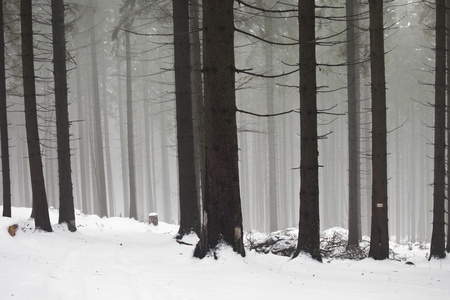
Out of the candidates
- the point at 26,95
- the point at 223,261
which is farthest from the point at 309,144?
the point at 26,95

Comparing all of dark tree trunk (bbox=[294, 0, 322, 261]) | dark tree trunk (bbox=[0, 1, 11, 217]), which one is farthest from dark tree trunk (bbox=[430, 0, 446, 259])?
dark tree trunk (bbox=[0, 1, 11, 217])

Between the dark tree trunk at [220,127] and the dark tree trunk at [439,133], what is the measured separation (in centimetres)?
664

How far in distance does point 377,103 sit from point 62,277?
24.6 ft

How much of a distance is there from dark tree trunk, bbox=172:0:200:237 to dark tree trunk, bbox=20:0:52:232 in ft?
12.3

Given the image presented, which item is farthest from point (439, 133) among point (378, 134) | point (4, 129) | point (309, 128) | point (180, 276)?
point (4, 129)

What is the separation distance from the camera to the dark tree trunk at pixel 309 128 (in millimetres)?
7660

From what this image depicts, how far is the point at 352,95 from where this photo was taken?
1283cm

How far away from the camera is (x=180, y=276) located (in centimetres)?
578

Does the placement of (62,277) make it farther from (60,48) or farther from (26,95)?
(60,48)

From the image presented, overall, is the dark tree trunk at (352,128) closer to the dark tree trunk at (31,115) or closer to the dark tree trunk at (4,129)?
the dark tree trunk at (31,115)

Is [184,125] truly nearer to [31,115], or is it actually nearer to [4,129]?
[31,115]

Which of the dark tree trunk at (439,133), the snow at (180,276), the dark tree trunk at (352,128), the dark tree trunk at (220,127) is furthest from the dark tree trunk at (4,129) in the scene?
the dark tree trunk at (439,133)

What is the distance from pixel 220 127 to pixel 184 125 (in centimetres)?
417

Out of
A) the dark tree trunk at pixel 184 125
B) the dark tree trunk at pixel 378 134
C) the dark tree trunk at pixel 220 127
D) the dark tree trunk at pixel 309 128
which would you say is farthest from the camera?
the dark tree trunk at pixel 184 125
